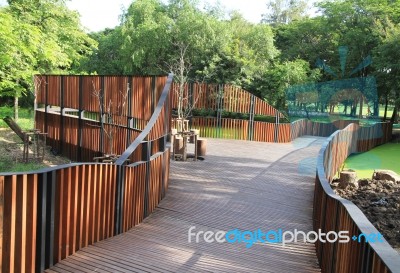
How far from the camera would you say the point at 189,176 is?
10531mm

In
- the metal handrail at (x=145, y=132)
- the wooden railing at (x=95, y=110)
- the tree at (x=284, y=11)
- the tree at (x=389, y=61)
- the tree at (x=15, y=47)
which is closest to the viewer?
the metal handrail at (x=145, y=132)

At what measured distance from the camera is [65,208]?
14.8ft

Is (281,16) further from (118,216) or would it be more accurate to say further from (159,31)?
(118,216)

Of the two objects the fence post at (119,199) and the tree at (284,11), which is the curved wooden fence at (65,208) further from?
the tree at (284,11)

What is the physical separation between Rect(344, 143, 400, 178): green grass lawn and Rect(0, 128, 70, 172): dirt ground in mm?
10035

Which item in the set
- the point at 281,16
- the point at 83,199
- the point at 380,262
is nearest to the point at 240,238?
the point at 83,199

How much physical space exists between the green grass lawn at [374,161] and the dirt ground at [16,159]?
10035mm

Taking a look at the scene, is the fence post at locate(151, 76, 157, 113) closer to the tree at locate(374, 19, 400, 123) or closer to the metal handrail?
the metal handrail

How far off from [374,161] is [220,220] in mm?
11899

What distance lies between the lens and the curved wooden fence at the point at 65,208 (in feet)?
12.2

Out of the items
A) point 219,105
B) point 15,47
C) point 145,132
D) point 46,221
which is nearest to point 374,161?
point 219,105

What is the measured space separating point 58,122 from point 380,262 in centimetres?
1371

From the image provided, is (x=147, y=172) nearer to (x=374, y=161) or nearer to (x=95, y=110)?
(x=95, y=110)

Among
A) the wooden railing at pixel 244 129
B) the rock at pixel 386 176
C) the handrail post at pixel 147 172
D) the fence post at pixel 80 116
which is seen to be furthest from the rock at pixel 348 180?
the wooden railing at pixel 244 129
